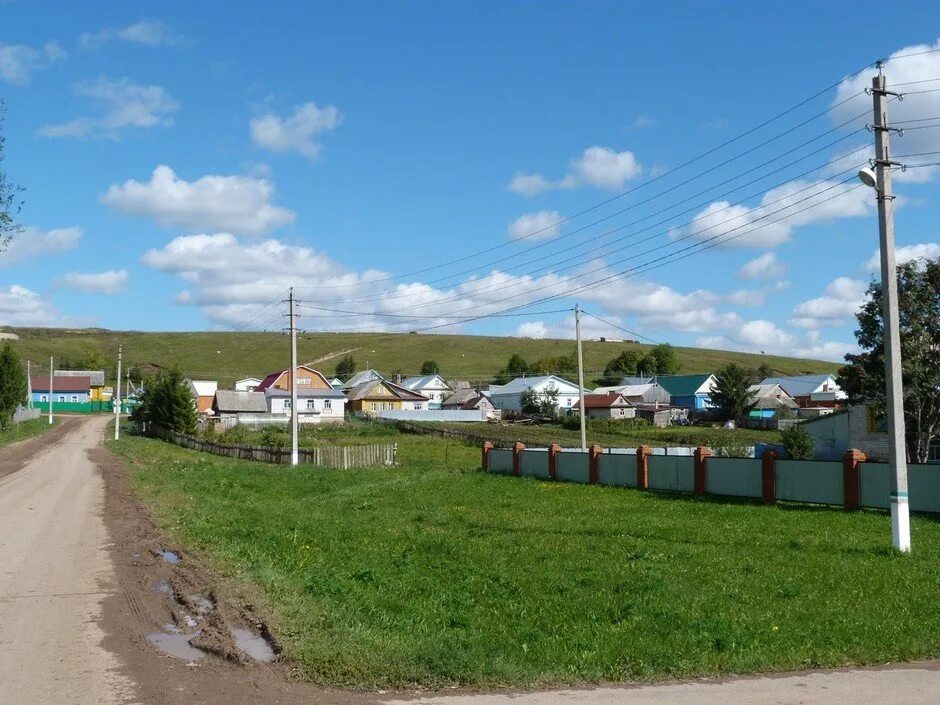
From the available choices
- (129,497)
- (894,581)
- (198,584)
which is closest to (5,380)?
(129,497)

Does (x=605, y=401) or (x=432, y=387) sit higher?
(x=432, y=387)

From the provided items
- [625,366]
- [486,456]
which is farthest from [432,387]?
[486,456]

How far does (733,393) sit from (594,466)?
2758 inches

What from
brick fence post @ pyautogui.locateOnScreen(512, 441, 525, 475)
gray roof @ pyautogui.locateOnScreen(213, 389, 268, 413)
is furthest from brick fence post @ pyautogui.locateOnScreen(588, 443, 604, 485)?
gray roof @ pyautogui.locateOnScreen(213, 389, 268, 413)

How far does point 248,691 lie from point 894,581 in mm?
8813

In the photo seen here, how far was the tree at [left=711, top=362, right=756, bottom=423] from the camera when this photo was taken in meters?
97.9

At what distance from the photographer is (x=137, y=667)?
8516mm

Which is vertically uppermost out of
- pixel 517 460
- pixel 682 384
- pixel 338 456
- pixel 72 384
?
pixel 72 384

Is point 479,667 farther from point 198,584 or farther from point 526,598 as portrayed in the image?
point 198,584

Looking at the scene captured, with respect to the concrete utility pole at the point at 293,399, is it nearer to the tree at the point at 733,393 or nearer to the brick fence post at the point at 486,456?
the brick fence post at the point at 486,456

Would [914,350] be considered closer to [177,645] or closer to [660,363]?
[177,645]

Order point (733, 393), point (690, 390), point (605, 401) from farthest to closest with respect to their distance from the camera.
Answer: point (690, 390), point (605, 401), point (733, 393)

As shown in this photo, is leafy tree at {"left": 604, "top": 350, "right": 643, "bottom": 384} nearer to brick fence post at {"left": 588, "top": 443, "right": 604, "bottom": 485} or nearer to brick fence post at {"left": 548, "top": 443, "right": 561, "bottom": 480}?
brick fence post at {"left": 548, "top": 443, "right": 561, "bottom": 480}

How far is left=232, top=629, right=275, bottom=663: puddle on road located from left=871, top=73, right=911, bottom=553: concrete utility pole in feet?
34.0
